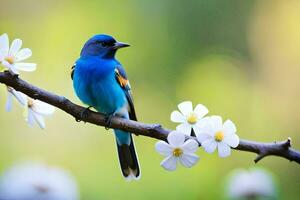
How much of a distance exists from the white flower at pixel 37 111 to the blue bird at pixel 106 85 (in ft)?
2.75

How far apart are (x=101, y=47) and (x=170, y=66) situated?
5.48 ft

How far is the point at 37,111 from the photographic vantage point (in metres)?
2.02

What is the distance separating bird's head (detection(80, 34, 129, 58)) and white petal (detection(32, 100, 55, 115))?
1.10m

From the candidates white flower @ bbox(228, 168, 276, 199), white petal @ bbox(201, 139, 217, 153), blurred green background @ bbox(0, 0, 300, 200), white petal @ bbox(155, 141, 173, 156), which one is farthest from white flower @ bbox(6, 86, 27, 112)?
blurred green background @ bbox(0, 0, 300, 200)

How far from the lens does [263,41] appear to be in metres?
5.52

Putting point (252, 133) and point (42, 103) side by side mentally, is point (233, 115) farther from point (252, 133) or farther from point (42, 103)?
point (42, 103)

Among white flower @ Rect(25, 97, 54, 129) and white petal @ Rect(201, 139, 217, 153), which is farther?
white flower @ Rect(25, 97, 54, 129)

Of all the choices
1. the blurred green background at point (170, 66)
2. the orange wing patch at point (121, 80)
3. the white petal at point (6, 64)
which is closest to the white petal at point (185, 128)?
the white petal at point (6, 64)

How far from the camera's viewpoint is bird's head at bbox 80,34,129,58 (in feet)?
10.3

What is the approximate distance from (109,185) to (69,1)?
227cm

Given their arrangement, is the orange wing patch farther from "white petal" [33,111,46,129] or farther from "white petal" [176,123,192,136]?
"white petal" [176,123,192,136]

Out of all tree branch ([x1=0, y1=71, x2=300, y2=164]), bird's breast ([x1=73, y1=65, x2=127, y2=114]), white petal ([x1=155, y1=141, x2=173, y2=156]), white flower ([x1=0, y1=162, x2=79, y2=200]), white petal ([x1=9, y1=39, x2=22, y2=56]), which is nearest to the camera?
tree branch ([x1=0, y1=71, x2=300, y2=164])

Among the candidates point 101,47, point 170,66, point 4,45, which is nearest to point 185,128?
point 4,45

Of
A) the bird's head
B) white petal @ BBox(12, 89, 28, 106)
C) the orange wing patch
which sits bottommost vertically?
white petal @ BBox(12, 89, 28, 106)
